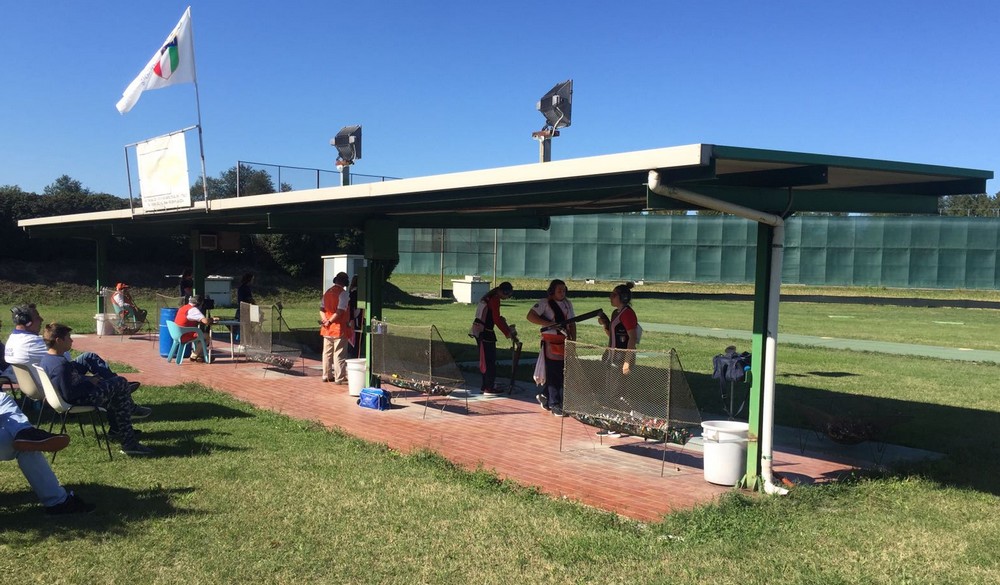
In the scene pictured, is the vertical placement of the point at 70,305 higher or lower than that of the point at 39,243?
lower

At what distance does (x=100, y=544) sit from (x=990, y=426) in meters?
9.29

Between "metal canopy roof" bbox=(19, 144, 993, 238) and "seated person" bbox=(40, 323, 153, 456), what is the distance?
3.37m

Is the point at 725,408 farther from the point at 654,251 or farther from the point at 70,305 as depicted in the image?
the point at 654,251

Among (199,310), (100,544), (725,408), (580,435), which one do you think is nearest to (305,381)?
(199,310)

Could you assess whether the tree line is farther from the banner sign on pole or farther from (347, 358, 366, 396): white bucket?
(347, 358, 366, 396): white bucket

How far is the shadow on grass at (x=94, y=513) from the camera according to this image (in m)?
5.25

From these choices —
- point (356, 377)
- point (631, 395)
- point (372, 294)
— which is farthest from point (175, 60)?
point (631, 395)

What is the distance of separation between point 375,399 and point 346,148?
13.4 ft

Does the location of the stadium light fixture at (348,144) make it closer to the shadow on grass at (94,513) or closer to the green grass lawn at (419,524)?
the green grass lawn at (419,524)

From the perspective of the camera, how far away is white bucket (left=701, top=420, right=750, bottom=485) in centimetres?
679

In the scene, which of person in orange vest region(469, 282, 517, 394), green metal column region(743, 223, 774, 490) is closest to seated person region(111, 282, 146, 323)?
person in orange vest region(469, 282, 517, 394)

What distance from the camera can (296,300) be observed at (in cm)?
3334

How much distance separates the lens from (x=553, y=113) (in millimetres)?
9094

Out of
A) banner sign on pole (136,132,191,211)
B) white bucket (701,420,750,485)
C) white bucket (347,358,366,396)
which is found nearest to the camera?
white bucket (701,420,750,485)
